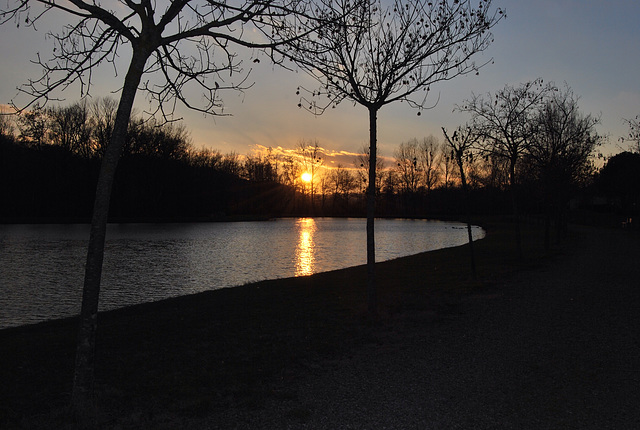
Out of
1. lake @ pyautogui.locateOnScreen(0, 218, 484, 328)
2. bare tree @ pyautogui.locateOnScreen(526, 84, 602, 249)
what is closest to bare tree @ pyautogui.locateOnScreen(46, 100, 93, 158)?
lake @ pyautogui.locateOnScreen(0, 218, 484, 328)

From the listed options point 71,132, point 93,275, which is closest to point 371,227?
point 93,275

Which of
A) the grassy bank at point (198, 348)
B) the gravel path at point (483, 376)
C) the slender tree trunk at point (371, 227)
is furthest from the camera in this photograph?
the slender tree trunk at point (371, 227)

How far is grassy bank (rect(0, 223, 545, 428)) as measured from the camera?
5.00 metres

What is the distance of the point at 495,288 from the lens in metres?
12.6

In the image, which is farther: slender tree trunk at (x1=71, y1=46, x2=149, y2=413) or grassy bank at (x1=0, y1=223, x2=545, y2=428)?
grassy bank at (x1=0, y1=223, x2=545, y2=428)

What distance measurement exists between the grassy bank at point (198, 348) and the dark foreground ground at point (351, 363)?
29mm

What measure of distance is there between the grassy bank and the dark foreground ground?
29mm

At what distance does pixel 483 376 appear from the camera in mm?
5883

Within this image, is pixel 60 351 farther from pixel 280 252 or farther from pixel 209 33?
pixel 280 252

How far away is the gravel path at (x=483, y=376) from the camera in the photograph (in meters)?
4.65

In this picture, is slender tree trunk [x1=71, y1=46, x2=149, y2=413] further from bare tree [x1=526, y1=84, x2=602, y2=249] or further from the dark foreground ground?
bare tree [x1=526, y1=84, x2=602, y2=249]

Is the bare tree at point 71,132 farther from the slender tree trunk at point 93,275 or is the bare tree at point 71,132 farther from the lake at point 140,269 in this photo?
the slender tree trunk at point 93,275

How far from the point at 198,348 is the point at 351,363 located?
256 centimetres

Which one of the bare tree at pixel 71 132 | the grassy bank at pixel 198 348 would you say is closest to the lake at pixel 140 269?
the grassy bank at pixel 198 348
